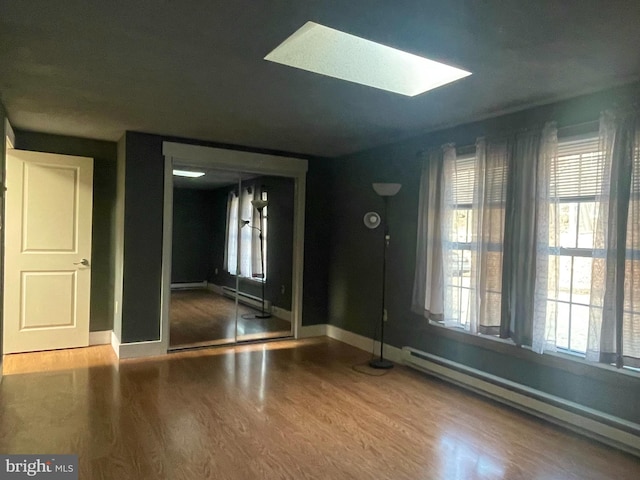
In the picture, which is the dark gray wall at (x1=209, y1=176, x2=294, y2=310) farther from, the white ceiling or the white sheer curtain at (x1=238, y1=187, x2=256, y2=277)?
the white ceiling

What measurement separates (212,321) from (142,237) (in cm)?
159

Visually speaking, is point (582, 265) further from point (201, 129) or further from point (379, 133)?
point (201, 129)

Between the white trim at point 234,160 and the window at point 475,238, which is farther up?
the white trim at point 234,160

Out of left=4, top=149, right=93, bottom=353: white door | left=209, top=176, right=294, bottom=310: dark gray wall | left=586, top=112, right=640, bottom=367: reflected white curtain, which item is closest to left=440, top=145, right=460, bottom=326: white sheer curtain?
left=586, top=112, right=640, bottom=367: reflected white curtain

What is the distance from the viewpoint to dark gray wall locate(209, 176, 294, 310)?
5.34 metres

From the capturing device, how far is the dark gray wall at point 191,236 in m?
4.98

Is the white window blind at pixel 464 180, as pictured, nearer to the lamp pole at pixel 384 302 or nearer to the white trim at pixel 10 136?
the lamp pole at pixel 384 302

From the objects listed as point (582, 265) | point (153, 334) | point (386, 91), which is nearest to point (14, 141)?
point (153, 334)

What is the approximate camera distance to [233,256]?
17.6 feet

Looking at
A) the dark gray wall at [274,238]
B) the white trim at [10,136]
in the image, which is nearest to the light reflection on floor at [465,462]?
the dark gray wall at [274,238]

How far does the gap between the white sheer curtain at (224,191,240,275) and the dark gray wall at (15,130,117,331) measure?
1290mm

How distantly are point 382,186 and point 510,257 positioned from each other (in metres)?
1.33

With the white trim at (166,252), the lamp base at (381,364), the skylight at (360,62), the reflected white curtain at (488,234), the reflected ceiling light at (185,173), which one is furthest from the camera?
the reflected ceiling light at (185,173)

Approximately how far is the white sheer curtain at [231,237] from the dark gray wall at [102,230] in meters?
1.29
